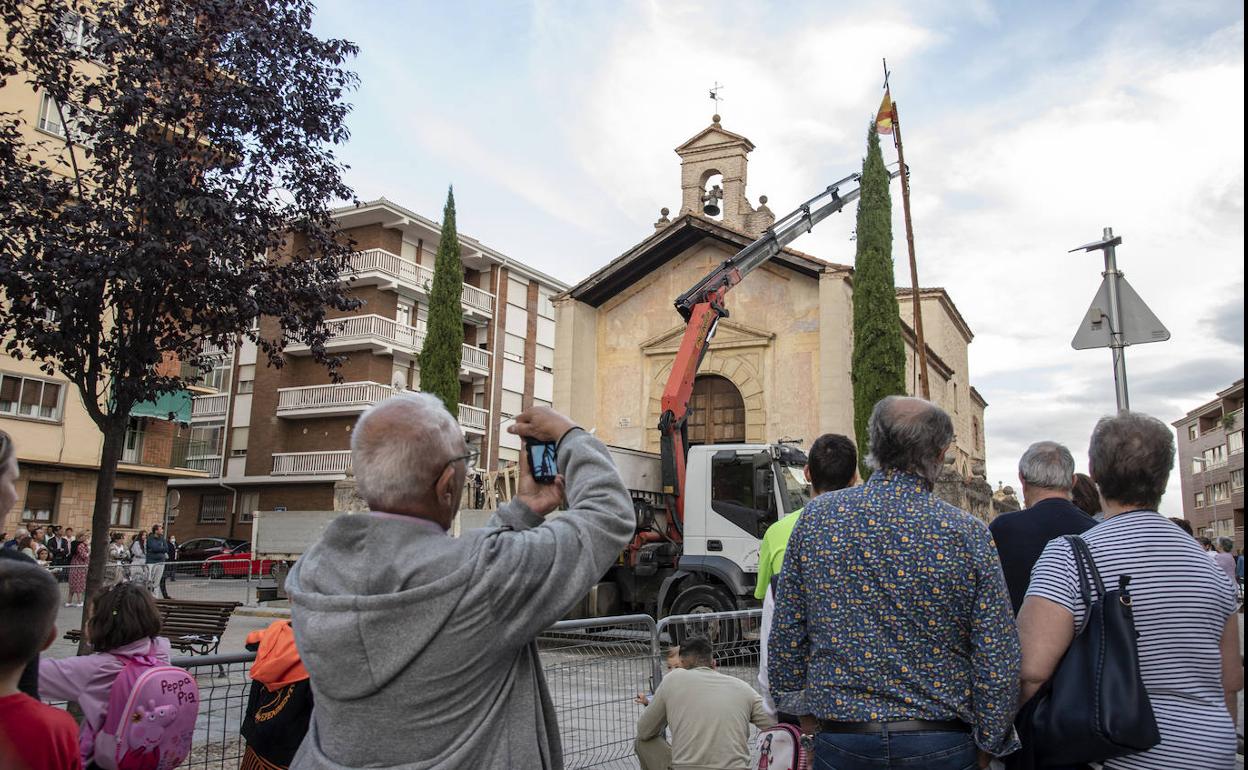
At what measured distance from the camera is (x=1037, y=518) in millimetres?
3443

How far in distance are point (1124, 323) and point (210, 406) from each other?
4368 centimetres

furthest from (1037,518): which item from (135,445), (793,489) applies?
(135,445)

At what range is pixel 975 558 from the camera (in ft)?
8.54

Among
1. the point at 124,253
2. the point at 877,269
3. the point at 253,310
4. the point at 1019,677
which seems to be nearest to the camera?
the point at 1019,677

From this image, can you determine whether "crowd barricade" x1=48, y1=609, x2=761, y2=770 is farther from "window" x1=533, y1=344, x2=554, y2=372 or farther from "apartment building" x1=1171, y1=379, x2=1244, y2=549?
"apartment building" x1=1171, y1=379, x2=1244, y2=549

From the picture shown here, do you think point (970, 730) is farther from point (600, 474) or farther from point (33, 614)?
point (33, 614)

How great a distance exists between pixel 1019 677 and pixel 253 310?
6.49 metres

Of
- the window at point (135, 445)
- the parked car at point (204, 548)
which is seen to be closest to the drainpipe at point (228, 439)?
the parked car at point (204, 548)

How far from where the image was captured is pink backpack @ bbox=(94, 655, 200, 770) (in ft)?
10.5

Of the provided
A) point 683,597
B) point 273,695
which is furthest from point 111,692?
point 683,597

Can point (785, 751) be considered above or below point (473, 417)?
below

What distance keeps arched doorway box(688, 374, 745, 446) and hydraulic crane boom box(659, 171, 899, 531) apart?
3.96m

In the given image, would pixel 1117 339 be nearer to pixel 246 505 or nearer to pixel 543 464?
pixel 543 464

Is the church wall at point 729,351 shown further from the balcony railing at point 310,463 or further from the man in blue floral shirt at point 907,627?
the balcony railing at point 310,463
